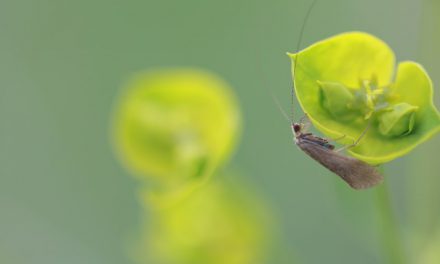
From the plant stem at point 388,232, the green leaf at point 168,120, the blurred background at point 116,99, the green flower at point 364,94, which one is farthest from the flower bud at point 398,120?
the blurred background at point 116,99

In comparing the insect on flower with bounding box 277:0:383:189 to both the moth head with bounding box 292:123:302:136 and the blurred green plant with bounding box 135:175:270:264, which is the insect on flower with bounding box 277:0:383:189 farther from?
the blurred green plant with bounding box 135:175:270:264

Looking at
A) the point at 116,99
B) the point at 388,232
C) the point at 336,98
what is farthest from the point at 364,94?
the point at 116,99

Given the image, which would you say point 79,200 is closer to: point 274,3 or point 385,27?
point 274,3

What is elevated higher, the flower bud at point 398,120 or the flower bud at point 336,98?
the flower bud at point 336,98

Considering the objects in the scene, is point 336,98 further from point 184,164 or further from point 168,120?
point 168,120

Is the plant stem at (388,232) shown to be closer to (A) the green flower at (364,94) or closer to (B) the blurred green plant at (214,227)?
(A) the green flower at (364,94)

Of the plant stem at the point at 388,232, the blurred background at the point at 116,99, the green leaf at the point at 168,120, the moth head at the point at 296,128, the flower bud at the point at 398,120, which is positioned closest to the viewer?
the flower bud at the point at 398,120

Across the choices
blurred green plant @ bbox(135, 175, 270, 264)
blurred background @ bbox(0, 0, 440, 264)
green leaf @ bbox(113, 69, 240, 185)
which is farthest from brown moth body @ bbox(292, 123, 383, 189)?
blurred background @ bbox(0, 0, 440, 264)
